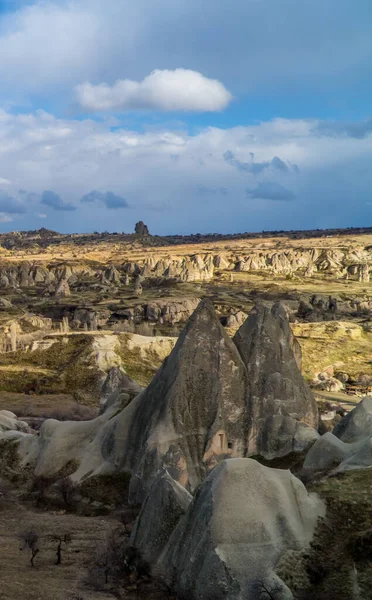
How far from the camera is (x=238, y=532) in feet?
68.7

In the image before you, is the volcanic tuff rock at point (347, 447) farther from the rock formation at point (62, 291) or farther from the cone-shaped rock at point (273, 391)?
the rock formation at point (62, 291)

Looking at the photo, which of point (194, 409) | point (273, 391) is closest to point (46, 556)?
point (194, 409)

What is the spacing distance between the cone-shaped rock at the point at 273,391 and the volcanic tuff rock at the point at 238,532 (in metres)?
11.6

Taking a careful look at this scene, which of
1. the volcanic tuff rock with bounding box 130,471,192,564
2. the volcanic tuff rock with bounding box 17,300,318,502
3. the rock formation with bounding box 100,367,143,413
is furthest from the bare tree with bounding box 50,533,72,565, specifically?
the rock formation with bounding box 100,367,143,413

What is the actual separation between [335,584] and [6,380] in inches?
2255

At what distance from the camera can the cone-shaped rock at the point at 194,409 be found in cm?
3288

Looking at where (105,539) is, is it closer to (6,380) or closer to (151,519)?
(151,519)

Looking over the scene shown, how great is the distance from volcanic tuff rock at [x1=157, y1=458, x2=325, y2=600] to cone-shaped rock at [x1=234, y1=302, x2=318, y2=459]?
11566 mm

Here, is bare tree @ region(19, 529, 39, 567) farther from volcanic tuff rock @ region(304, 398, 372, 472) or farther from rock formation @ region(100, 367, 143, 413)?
rock formation @ region(100, 367, 143, 413)

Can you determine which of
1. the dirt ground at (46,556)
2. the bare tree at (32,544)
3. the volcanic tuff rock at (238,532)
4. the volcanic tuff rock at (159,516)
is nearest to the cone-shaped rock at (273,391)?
the dirt ground at (46,556)

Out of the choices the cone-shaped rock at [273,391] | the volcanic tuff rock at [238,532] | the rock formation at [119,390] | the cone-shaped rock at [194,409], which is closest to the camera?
the volcanic tuff rock at [238,532]

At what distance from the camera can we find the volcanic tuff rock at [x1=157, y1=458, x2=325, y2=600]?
20156 millimetres

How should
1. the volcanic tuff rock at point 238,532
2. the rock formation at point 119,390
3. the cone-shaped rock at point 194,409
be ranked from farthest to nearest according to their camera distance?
the rock formation at point 119,390
the cone-shaped rock at point 194,409
the volcanic tuff rock at point 238,532

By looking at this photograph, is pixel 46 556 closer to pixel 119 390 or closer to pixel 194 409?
pixel 194 409
